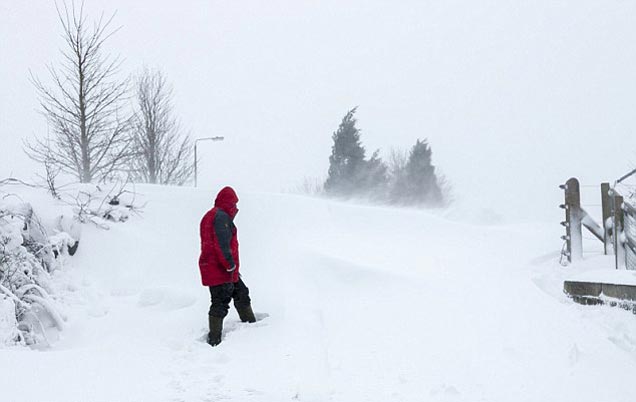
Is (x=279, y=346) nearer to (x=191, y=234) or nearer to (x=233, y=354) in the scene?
(x=233, y=354)

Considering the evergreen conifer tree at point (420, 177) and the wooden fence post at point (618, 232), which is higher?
the evergreen conifer tree at point (420, 177)

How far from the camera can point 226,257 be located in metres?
6.02

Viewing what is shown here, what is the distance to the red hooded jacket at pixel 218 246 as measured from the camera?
238 inches

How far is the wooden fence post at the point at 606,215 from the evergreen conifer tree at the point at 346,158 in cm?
2408

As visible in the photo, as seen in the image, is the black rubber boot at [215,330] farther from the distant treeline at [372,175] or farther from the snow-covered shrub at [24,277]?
the distant treeline at [372,175]

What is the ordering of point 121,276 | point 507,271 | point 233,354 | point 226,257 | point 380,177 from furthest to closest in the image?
1. point 380,177
2. point 507,271
3. point 121,276
4. point 226,257
5. point 233,354

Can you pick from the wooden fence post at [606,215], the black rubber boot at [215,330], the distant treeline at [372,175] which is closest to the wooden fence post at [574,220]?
the wooden fence post at [606,215]

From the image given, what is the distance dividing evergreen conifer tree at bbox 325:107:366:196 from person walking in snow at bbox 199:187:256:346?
28.5 metres

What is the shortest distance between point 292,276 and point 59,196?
4.85 metres

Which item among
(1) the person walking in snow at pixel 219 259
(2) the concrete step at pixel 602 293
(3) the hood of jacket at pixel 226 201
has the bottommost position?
(2) the concrete step at pixel 602 293

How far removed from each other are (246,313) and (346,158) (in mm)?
28976

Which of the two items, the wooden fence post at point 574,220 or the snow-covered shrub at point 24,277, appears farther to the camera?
the wooden fence post at point 574,220

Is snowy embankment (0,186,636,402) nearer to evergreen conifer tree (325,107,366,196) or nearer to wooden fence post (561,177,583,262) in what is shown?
Answer: wooden fence post (561,177,583,262)

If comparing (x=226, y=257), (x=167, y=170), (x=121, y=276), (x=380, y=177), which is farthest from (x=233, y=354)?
(x=380, y=177)
